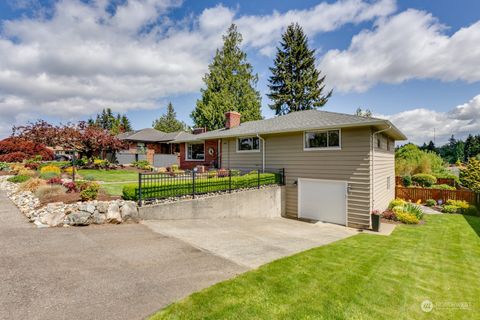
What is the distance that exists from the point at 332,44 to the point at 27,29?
20.9 metres

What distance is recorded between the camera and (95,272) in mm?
4203

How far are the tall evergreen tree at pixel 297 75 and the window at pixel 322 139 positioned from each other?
20956 millimetres

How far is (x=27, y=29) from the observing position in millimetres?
10703

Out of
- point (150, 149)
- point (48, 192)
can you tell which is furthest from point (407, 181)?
point (150, 149)

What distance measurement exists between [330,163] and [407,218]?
14.7 feet

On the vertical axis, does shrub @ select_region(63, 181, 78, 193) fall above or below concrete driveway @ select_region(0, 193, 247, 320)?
above

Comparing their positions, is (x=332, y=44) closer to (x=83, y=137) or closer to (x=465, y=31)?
(x=465, y=31)

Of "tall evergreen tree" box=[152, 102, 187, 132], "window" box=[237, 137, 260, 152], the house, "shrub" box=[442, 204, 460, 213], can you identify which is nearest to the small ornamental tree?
"shrub" box=[442, 204, 460, 213]

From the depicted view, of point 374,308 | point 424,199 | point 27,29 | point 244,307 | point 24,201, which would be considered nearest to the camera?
point 244,307

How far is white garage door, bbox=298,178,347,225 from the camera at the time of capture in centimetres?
1173

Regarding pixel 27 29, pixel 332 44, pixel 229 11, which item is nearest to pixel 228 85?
pixel 332 44

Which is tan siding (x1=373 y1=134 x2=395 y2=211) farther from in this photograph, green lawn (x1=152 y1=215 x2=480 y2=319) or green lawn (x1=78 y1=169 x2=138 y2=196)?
green lawn (x1=78 y1=169 x2=138 y2=196)

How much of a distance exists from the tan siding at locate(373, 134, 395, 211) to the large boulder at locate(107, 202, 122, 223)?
11.1 meters

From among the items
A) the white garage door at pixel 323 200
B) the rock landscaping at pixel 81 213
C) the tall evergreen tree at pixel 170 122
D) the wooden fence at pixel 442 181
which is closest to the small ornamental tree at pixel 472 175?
the wooden fence at pixel 442 181
